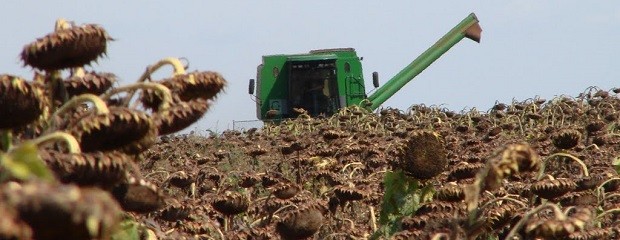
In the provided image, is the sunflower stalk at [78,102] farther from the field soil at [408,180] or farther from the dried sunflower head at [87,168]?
the field soil at [408,180]

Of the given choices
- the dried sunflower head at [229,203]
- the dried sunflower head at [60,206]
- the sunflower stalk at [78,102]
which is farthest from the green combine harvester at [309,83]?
the dried sunflower head at [60,206]

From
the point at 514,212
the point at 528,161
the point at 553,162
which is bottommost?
the point at 528,161

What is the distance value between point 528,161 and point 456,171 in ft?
10.6

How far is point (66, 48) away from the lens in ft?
7.40

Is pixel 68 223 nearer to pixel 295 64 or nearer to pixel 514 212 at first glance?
pixel 514 212

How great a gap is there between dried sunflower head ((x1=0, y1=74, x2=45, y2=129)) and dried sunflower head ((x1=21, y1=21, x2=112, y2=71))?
24 cm

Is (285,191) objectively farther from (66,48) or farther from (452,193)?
(66,48)

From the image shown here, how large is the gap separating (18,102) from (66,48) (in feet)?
1.00

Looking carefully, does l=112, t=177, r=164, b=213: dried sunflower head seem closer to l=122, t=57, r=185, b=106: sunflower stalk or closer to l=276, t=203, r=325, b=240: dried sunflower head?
l=122, t=57, r=185, b=106: sunflower stalk

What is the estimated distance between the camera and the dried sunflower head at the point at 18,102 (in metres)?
1.96

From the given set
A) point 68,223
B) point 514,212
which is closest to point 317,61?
point 514,212

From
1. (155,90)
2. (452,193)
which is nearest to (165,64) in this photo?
(155,90)

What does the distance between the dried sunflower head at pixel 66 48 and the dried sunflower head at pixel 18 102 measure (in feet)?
0.79

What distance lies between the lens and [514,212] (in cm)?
413
